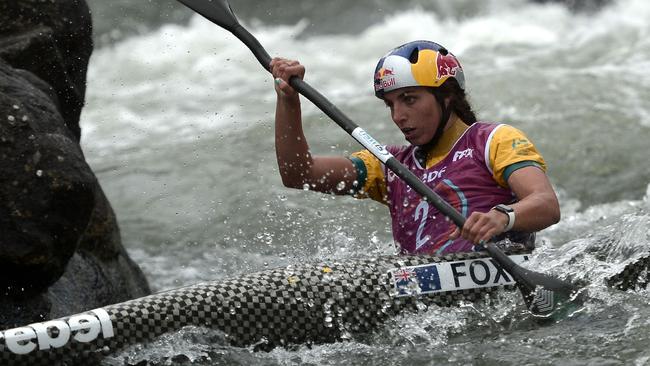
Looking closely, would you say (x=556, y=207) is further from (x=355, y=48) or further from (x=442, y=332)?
(x=355, y=48)

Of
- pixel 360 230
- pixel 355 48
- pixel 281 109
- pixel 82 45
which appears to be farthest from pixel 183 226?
pixel 355 48

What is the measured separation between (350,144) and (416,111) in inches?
225

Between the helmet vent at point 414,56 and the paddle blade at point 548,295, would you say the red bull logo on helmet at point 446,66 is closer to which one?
the helmet vent at point 414,56

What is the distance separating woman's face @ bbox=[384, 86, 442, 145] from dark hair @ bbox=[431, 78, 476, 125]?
7 centimetres

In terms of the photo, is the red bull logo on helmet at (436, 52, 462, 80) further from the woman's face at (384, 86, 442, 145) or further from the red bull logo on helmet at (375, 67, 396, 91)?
the red bull logo on helmet at (375, 67, 396, 91)

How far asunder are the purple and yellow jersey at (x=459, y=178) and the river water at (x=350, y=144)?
41cm

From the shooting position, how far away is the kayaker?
5.28 meters

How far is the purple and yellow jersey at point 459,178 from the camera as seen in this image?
209 inches

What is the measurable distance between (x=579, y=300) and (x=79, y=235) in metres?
2.42

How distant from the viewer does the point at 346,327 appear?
4.95 m

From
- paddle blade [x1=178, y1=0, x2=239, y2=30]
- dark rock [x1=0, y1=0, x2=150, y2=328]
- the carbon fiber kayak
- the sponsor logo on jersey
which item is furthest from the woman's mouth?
dark rock [x1=0, y1=0, x2=150, y2=328]

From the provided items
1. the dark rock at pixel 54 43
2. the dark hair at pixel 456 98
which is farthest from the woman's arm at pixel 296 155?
the dark rock at pixel 54 43

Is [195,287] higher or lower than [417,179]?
lower

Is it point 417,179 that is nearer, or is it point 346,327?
point 346,327
